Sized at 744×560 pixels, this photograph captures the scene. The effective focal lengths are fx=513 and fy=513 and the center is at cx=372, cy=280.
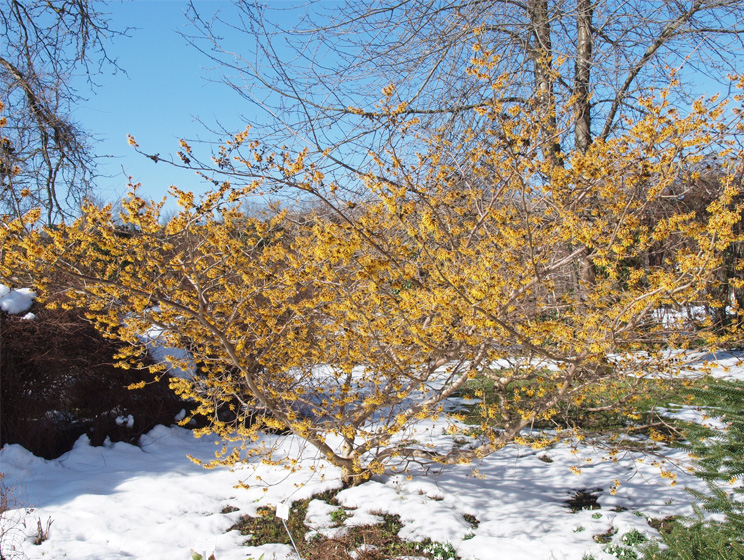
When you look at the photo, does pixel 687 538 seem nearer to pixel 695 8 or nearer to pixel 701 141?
pixel 701 141

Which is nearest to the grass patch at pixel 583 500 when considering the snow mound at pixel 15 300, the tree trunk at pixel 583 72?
the tree trunk at pixel 583 72

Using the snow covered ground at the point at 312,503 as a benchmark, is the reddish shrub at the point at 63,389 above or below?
above

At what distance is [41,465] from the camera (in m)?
4.97

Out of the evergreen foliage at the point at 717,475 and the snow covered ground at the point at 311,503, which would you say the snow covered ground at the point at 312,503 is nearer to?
the snow covered ground at the point at 311,503

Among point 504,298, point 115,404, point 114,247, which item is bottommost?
point 115,404

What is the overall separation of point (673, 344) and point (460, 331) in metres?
1.57

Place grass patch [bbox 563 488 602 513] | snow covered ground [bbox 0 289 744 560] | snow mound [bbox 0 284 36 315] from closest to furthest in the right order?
snow covered ground [bbox 0 289 744 560] < grass patch [bbox 563 488 602 513] < snow mound [bbox 0 284 36 315]

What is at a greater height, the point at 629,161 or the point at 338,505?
the point at 629,161

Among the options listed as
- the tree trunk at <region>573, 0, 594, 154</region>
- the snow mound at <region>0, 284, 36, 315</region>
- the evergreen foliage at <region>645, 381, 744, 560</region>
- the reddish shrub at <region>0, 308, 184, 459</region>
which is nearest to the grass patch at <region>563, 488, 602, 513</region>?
the evergreen foliage at <region>645, 381, 744, 560</region>

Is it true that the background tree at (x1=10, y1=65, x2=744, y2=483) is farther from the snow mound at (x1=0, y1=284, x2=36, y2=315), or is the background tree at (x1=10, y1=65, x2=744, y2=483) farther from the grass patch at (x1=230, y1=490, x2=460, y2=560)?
the snow mound at (x1=0, y1=284, x2=36, y2=315)

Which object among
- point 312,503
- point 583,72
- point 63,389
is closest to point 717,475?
point 312,503

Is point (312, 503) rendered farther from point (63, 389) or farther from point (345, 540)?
point (63, 389)

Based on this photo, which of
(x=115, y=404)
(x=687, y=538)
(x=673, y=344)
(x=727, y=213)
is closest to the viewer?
(x=687, y=538)

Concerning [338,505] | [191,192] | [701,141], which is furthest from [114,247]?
[701,141]
